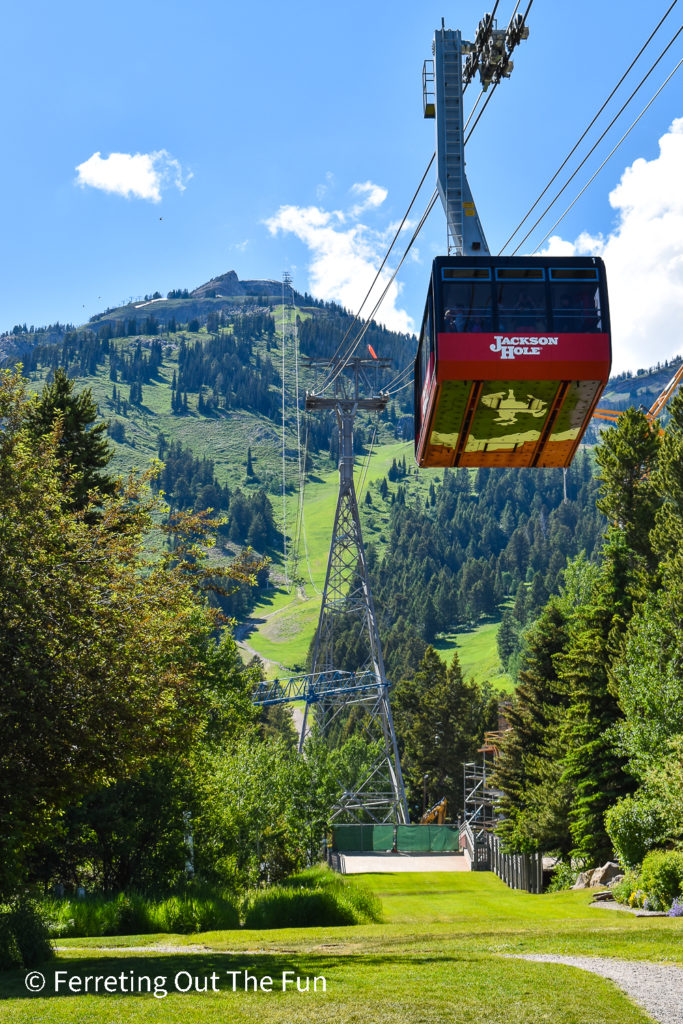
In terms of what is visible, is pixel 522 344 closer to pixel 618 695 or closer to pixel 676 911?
pixel 676 911

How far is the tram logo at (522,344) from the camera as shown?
21.0m

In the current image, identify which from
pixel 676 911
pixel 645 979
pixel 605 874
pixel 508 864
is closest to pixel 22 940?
pixel 645 979

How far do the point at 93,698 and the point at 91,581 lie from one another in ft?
7.63

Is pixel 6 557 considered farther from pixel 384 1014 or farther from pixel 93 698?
pixel 384 1014

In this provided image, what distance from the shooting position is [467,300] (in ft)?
69.4

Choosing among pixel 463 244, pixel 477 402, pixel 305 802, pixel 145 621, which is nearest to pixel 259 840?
pixel 305 802

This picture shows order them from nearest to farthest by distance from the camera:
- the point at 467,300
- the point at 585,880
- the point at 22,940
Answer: the point at 22,940 < the point at 467,300 < the point at 585,880

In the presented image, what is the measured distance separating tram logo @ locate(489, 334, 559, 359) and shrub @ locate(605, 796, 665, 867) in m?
18.9

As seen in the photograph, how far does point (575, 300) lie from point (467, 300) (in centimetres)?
247

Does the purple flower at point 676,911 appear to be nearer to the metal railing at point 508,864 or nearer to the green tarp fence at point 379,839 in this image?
the metal railing at point 508,864

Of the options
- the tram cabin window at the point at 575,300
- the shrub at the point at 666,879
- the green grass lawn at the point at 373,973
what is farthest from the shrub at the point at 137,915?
the tram cabin window at the point at 575,300

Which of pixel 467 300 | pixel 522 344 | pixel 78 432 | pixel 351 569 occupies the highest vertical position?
pixel 467 300

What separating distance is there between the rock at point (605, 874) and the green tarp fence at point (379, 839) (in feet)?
65.2

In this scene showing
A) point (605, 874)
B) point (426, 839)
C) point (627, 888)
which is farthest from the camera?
point (426, 839)
